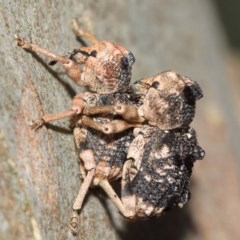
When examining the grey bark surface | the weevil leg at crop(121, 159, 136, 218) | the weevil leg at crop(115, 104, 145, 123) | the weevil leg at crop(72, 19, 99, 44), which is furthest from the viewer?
the weevil leg at crop(72, 19, 99, 44)

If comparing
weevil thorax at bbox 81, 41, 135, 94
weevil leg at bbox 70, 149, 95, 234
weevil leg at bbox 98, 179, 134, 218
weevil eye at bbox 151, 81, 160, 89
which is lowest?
weevil leg at bbox 98, 179, 134, 218

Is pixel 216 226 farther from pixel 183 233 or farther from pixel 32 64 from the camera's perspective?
pixel 32 64

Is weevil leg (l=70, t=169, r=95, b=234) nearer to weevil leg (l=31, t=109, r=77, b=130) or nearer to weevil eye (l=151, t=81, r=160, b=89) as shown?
weevil leg (l=31, t=109, r=77, b=130)

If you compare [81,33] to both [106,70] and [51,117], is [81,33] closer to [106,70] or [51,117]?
[106,70]

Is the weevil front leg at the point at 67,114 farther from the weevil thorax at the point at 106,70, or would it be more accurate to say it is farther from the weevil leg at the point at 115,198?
the weevil leg at the point at 115,198

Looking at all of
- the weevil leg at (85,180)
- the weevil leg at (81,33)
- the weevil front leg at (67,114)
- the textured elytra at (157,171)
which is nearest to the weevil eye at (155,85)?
the textured elytra at (157,171)

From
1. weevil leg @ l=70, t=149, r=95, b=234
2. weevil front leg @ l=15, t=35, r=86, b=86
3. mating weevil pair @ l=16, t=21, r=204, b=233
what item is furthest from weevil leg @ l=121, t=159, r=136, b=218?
weevil front leg @ l=15, t=35, r=86, b=86

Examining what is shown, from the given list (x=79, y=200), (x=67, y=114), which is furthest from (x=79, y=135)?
(x=79, y=200)
